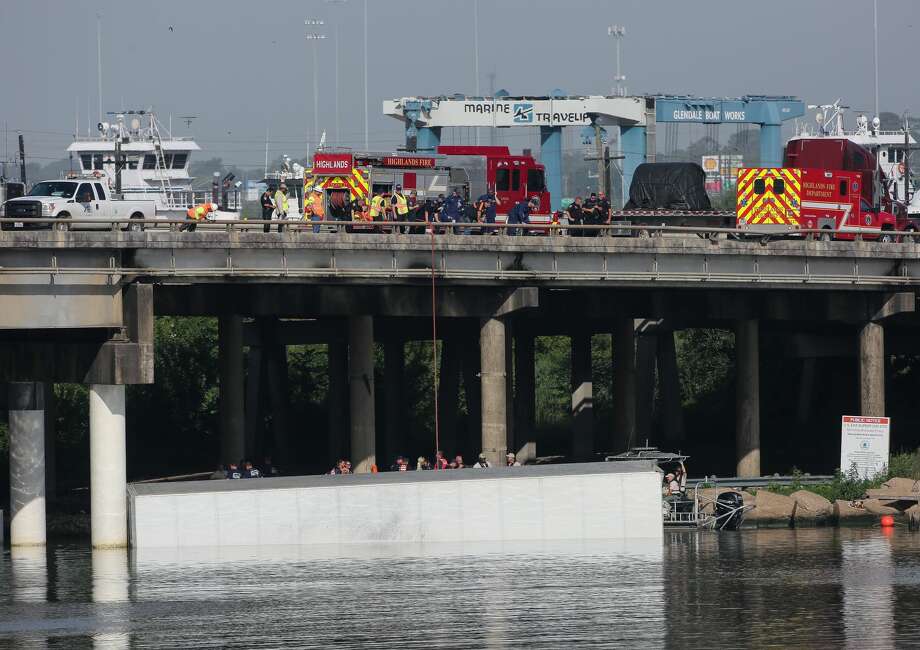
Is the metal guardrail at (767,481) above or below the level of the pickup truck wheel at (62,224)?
below

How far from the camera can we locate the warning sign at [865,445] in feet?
166

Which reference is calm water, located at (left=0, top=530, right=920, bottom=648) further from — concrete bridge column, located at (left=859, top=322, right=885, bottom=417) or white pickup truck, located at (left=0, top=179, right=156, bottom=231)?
white pickup truck, located at (left=0, top=179, right=156, bottom=231)

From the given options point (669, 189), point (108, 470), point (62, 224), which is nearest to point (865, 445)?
point (669, 189)

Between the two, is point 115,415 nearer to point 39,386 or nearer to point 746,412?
point 39,386

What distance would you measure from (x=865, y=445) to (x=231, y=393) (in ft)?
71.2

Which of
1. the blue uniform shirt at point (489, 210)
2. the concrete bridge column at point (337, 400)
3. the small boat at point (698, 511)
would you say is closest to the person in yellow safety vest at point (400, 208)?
the blue uniform shirt at point (489, 210)

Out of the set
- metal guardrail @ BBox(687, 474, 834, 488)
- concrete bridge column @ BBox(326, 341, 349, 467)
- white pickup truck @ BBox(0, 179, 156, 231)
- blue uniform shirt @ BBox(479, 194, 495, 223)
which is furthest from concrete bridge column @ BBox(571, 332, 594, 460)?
white pickup truck @ BBox(0, 179, 156, 231)

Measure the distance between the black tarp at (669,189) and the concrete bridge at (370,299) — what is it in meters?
5.44

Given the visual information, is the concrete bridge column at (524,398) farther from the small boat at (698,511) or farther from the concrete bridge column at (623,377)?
the small boat at (698,511)

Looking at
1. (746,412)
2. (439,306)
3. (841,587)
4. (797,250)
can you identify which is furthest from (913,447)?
(841,587)

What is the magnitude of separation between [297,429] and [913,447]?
2989 cm

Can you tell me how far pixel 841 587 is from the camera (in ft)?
113

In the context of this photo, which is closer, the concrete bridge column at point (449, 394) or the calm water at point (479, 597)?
the calm water at point (479, 597)

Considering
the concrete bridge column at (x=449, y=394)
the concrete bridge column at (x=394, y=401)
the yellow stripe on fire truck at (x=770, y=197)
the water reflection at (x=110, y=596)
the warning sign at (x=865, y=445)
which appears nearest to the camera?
the water reflection at (x=110, y=596)
